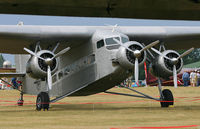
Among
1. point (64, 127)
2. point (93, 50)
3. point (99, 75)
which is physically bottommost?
point (64, 127)

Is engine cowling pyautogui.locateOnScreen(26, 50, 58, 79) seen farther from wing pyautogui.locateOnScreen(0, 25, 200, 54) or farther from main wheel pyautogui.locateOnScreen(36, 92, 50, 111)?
wing pyautogui.locateOnScreen(0, 25, 200, 54)

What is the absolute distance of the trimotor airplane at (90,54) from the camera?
16250mm

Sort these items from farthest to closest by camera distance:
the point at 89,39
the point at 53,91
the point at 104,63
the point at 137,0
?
the point at 53,91 < the point at 89,39 < the point at 104,63 < the point at 137,0

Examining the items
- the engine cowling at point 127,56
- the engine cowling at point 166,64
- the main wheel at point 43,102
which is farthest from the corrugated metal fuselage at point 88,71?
the main wheel at point 43,102

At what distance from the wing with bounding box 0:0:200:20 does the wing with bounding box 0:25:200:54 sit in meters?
10.1

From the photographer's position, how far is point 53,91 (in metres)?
20.5

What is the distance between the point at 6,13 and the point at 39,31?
10239mm

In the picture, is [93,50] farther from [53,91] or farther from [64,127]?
[64,127]

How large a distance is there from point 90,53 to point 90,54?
0.05 metres

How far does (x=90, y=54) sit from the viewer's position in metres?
17.7

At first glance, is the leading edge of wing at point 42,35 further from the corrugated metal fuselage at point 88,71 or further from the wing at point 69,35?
the corrugated metal fuselage at point 88,71

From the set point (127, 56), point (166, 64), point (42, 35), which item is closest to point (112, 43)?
point (127, 56)

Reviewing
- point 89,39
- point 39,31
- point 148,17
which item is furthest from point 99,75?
point 148,17

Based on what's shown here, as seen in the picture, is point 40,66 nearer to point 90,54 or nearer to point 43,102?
point 43,102
